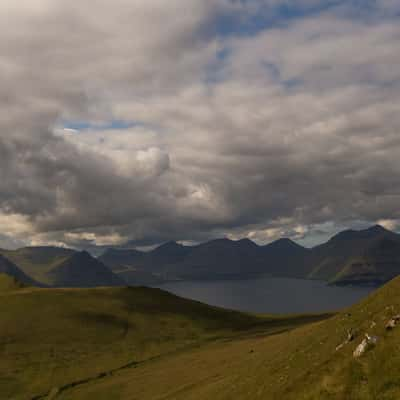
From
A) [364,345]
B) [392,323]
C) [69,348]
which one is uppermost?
[392,323]

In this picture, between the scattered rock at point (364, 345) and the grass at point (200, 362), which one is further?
the scattered rock at point (364, 345)

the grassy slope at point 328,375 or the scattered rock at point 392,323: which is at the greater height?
the scattered rock at point 392,323

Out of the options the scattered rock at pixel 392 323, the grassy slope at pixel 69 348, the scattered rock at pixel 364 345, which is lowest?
the grassy slope at pixel 69 348

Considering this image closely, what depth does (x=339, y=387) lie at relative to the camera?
32250 millimetres

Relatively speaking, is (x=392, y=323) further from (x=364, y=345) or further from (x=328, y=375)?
(x=328, y=375)

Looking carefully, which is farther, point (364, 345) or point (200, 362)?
point (200, 362)

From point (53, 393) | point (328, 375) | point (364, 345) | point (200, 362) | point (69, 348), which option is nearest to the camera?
point (328, 375)

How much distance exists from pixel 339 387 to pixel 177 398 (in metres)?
36.7

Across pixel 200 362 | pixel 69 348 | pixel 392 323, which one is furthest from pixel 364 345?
pixel 69 348

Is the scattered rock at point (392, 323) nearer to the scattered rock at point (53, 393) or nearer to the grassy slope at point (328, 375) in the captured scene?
the grassy slope at point (328, 375)

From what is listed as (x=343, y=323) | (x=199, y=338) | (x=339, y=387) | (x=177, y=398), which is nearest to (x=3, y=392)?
(x=177, y=398)

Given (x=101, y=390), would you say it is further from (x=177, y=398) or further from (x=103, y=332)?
(x=103, y=332)

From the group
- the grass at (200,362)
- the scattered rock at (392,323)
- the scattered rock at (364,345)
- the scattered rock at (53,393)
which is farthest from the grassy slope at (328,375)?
the scattered rock at (53,393)

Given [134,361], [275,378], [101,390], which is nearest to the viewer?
[275,378]
